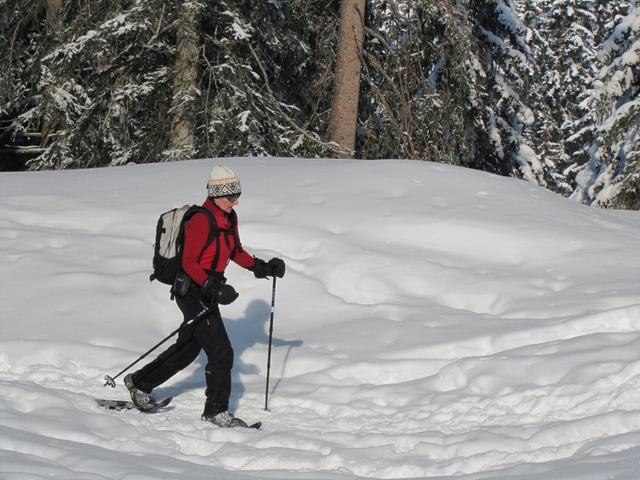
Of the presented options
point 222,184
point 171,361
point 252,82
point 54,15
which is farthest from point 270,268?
point 54,15

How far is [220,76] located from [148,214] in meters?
6.41

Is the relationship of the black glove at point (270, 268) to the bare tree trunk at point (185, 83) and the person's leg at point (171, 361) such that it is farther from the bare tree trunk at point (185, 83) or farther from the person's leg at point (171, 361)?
the bare tree trunk at point (185, 83)

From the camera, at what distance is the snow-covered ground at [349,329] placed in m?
5.61

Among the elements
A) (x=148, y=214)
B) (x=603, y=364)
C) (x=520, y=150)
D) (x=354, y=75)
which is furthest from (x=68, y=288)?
(x=520, y=150)

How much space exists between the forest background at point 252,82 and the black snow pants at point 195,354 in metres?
9.44

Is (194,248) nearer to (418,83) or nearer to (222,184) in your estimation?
(222,184)

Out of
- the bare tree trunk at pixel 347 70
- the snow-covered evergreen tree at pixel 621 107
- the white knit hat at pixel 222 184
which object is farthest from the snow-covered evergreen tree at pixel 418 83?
the white knit hat at pixel 222 184

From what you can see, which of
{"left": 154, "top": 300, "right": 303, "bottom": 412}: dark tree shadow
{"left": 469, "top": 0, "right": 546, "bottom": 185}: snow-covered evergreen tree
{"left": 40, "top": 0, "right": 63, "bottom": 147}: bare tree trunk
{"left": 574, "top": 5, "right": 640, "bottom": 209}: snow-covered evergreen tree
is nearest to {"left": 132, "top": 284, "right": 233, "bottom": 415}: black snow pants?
{"left": 154, "top": 300, "right": 303, "bottom": 412}: dark tree shadow

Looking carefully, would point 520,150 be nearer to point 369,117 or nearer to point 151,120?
point 369,117

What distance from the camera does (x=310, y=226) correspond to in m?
10.2

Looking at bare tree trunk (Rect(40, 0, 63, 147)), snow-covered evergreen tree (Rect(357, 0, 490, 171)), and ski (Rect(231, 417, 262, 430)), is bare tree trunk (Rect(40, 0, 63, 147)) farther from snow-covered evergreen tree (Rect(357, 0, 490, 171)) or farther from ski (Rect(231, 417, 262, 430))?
ski (Rect(231, 417, 262, 430))

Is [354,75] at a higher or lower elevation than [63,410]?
higher

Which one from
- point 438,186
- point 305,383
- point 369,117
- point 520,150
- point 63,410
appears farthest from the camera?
point 520,150

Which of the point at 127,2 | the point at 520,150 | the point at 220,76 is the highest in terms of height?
the point at 127,2
